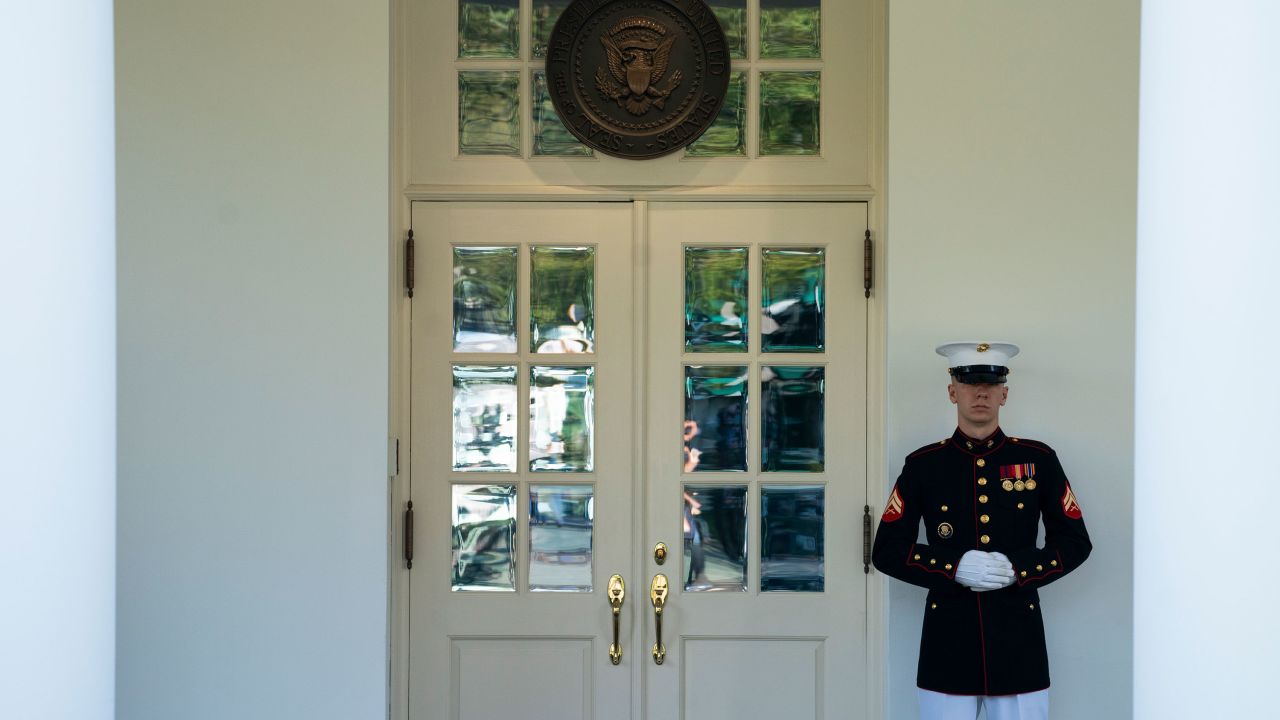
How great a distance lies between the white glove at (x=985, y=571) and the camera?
2.76 metres

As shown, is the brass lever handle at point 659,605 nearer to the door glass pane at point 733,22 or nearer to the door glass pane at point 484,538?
the door glass pane at point 484,538

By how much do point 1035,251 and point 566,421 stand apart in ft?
4.62

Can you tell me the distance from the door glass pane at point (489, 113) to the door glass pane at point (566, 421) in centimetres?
67

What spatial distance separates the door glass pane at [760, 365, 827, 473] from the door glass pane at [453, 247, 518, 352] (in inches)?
30.2

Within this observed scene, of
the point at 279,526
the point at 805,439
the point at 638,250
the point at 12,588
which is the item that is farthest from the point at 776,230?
the point at 12,588

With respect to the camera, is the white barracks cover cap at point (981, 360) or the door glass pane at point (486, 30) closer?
the white barracks cover cap at point (981, 360)

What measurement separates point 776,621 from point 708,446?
0.54 meters

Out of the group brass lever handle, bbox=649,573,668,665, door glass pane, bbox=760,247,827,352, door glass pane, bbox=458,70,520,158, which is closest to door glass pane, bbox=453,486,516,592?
brass lever handle, bbox=649,573,668,665

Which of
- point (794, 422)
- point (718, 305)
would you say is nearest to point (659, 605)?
point (794, 422)

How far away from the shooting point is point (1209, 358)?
1.01 metres

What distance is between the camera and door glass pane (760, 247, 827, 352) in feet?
10.9

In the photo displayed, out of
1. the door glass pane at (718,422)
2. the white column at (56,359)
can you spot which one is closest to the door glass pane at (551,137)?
the door glass pane at (718,422)

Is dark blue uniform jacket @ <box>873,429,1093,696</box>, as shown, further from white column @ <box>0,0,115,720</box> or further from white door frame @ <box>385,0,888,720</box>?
white column @ <box>0,0,115,720</box>

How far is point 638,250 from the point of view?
10.9 ft
